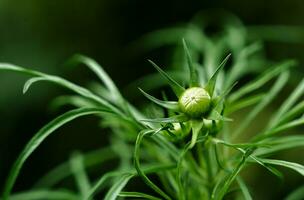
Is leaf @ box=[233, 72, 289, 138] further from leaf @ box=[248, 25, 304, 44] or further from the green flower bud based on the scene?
leaf @ box=[248, 25, 304, 44]

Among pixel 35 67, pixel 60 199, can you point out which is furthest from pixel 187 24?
pixel 60 199

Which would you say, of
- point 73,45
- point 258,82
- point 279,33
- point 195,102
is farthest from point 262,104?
point 73,45

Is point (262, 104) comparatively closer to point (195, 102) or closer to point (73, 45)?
point (195, 102)

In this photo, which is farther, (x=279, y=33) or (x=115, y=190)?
(x=279, y=33)

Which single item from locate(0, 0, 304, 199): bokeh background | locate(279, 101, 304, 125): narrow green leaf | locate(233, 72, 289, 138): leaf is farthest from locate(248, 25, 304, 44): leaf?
locate(279, 101, 304, 125): narrow green leaf

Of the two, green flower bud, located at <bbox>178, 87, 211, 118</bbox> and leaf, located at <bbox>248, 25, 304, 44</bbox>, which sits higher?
green flower bud, located at <bbox>178, 87, 211, 118</bbox>

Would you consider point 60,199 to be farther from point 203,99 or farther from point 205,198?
point 203,99
